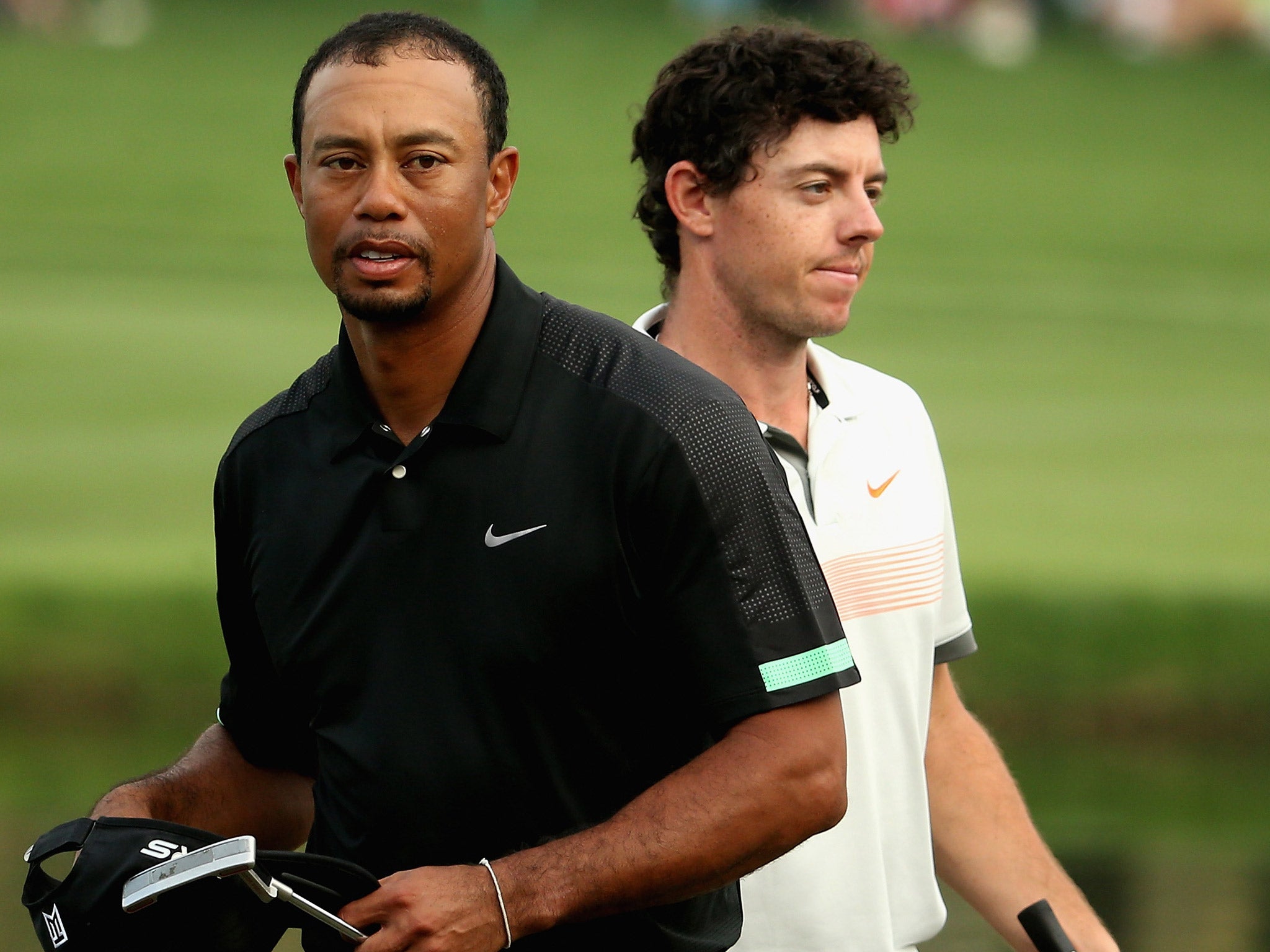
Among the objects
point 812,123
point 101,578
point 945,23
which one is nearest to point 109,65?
point 945,23

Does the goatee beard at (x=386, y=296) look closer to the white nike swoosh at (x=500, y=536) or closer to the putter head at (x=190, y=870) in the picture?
the white nike swoosh at (x=500, y=536)

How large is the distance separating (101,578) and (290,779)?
7526 millimetres

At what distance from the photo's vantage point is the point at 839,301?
327 cm

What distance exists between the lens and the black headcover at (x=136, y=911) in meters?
2.36

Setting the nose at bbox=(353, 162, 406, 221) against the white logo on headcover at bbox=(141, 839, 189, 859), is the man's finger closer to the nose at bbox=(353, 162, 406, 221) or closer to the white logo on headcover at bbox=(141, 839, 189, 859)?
the white logo on headcover at bbox=(141, 839, 189, 859)

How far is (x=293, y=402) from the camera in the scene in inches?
103

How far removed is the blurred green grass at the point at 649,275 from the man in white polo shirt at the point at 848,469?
6.64 m

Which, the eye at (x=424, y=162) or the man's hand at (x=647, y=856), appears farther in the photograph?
the eye at (x=424, y=162)

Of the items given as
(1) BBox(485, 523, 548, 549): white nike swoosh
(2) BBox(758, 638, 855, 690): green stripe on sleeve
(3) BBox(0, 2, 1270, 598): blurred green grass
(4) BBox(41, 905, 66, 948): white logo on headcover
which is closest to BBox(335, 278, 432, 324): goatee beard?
(1) BBox(485, 523, 548, 549): white nike swoosh

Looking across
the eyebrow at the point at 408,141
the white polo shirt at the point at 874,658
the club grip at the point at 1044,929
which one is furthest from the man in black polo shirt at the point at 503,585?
the club grip at the point at 1044,929

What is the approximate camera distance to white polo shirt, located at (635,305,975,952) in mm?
2988

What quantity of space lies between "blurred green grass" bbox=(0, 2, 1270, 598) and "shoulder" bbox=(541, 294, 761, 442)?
7391 mm

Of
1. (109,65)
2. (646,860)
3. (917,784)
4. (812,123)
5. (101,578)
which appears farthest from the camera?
(109,65)

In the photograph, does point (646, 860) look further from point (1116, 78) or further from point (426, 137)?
point (1116, 78)
